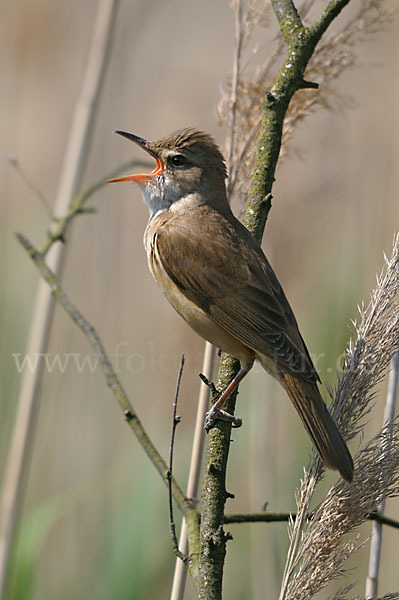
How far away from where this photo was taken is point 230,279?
263cm

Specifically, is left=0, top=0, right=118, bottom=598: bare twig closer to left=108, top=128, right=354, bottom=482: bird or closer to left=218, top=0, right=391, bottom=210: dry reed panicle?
left=108, top=128, right=354, bottom=482: bird

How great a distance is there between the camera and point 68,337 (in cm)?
390

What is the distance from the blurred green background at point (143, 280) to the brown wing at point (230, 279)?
717 mm

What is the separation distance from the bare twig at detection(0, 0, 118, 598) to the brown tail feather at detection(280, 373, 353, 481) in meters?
1.03

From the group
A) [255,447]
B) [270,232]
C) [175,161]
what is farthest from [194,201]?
[255,447]

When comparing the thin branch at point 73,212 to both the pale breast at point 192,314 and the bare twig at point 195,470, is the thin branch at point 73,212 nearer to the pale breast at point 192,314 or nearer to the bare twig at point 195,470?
the pale breast at point 192,314

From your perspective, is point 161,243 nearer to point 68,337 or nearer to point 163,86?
point 68,337

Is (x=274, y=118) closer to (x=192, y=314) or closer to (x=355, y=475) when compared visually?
(x=192, y=314)

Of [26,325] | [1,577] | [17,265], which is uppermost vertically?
[17,265]

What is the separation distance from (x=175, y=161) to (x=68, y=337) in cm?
142

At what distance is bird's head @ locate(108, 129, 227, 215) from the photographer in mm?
2895

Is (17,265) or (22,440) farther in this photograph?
(17,265)

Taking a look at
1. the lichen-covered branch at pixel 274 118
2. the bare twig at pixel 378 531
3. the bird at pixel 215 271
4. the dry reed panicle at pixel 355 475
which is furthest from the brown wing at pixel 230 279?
the dry reed panicle at pixel 355 475

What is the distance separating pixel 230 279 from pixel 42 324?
809mm
